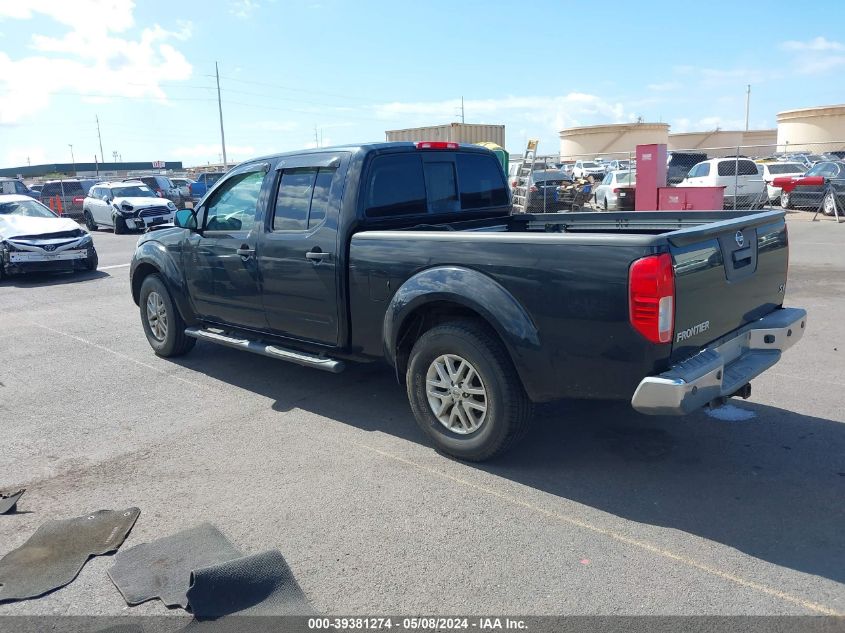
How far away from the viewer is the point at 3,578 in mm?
3469

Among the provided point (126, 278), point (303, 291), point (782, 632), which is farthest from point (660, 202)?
point (782, 632)

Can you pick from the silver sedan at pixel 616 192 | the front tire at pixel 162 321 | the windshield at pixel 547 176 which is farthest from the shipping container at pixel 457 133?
the front tire at pixel 162 321

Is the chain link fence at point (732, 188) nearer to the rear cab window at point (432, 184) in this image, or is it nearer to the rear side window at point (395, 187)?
the rear cab window at point (432, 184)

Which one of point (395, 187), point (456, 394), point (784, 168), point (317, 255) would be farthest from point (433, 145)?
point (784, 168)

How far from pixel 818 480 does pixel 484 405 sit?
78.5 inches

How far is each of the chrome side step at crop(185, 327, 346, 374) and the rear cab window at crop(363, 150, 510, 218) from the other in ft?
3.73

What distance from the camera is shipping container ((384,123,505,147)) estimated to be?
97.5ft

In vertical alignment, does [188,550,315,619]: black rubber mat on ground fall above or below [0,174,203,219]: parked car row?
below

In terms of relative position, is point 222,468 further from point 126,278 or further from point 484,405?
point 126,278

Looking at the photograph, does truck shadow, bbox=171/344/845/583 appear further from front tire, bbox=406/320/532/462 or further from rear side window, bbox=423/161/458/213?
rear side window, bbox=423/161/458/213

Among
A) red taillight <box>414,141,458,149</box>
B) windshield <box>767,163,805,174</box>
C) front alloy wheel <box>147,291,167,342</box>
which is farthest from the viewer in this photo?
windshield <box>767,163,805,174</box>

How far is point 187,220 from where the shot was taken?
6.42 meters

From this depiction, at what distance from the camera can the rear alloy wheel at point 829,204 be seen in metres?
19.6

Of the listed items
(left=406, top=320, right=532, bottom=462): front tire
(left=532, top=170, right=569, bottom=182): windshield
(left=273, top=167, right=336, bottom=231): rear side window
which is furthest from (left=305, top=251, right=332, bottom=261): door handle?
(left=532, top=170, right=569, bottom=182): windshield
